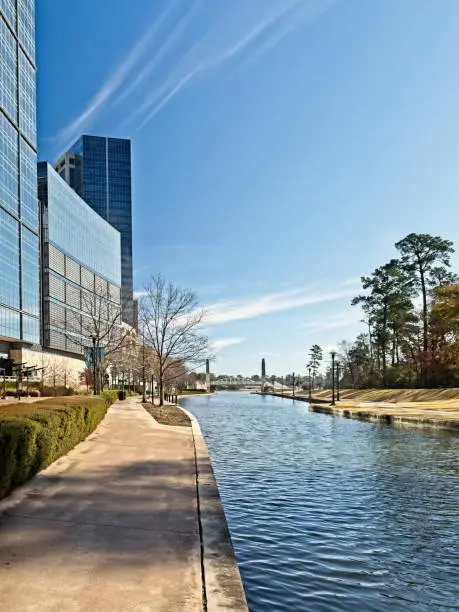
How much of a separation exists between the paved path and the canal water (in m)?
1.09

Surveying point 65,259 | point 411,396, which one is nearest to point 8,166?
point 65,259

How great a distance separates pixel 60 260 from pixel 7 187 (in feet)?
102

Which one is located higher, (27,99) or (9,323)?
(27,99)

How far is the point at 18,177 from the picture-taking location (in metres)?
74.6

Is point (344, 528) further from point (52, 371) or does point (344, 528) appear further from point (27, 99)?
point (27, 99)

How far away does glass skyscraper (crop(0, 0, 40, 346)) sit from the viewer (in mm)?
69812

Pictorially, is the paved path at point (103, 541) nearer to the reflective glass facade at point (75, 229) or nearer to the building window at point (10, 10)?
the building window at point (10, 10)

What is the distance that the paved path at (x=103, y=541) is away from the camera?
4.71 meters

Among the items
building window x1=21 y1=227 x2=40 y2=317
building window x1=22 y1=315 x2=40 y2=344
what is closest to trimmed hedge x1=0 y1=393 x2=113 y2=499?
building window x1=22 y1=315 x2=40 y2=344

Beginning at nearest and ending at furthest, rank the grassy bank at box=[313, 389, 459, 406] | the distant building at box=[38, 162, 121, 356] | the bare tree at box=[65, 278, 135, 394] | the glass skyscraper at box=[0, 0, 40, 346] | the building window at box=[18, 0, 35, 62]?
the bare tree at box=[65, 278, 135, 394] → the grassy bank at box=[313, 389, 459, 406] → the glass skyscraper at box=[0, 0, 40, 346] → the building window at box=[18, 0, 35, 62] → the distant building at box=[38, 162, 121, 356]

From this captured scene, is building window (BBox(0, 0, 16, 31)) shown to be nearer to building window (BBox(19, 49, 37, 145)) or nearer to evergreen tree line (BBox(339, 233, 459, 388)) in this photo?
building window (BBox(19, 49, 37, 145))

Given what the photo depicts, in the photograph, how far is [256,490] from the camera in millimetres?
11961

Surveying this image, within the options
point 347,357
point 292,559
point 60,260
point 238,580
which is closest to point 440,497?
point 292,559

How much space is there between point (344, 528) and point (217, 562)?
404 centimetres
